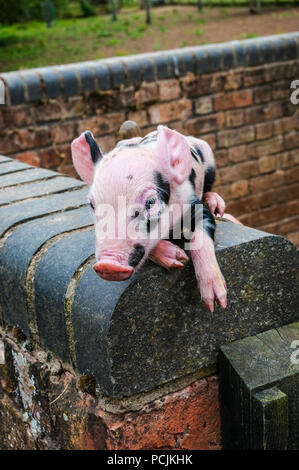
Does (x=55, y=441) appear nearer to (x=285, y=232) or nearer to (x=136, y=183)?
(x=136, y=183)

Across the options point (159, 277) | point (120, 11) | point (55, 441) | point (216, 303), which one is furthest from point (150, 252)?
point (120, 11)

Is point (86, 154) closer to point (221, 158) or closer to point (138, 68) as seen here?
point (138, 68)

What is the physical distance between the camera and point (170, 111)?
5.78 meters

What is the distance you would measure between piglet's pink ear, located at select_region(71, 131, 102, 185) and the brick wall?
3.29 meters

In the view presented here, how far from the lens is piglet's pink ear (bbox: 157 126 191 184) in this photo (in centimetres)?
150

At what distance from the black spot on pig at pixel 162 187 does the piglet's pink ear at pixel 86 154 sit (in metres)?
0.18

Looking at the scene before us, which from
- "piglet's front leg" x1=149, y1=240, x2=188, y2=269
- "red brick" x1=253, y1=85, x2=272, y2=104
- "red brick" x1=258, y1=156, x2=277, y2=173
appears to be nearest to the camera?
"piglet's front leg" x1=149, y1=240, x2=188, y2=269

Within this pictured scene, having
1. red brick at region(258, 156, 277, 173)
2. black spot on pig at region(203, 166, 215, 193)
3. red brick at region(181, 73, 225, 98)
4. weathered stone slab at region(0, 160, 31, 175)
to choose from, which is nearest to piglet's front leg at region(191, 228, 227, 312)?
black spot on pig at region(203, 166, 215, 193)

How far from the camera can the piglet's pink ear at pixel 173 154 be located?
150 centimetres

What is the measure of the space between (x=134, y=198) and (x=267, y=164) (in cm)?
553

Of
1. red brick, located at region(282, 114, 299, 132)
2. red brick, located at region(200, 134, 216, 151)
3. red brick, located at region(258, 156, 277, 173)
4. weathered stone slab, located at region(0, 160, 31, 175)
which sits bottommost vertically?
red brick, located at region(258, 156, 277, 173)

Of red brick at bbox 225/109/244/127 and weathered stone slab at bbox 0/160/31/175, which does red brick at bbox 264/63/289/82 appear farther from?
weathered stone slab at bbox 0/160/31/175

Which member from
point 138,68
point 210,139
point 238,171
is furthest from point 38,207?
point 238,171

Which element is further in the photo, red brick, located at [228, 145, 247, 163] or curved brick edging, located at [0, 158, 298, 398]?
red brick, located at [228, 145, 247, 163]
